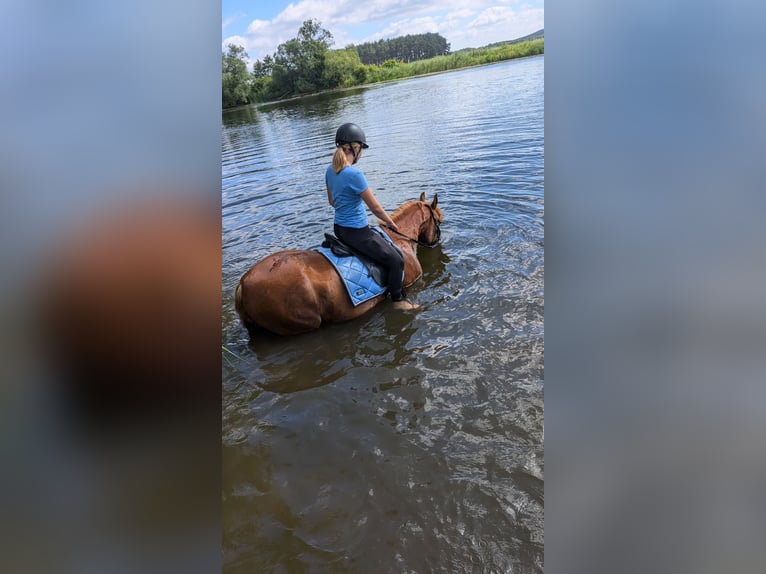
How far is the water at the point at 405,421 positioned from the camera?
9.95 ft

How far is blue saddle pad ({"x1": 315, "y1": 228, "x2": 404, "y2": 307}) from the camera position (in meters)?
5.80

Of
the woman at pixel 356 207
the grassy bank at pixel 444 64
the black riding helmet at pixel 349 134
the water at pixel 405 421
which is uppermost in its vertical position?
the grassy bank at pixel 444 64

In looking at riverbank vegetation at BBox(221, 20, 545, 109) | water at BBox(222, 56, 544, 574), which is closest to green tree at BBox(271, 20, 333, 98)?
riverbank vegetation at BBox(221, 20, 545, 109)

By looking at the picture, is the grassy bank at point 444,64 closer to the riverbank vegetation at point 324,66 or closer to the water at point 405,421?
the riverbank vegetation at point 324,66

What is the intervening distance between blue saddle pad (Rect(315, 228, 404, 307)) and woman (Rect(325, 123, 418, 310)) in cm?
23

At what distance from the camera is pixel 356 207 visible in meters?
5.90

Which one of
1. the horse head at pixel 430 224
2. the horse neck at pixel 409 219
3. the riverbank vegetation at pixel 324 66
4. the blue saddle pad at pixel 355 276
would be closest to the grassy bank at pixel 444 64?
the riverbank vegetation at pixel 324 66

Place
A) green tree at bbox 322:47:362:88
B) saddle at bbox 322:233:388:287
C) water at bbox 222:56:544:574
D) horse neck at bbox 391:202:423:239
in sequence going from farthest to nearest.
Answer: green tree at bbox 322:47:362:88 → horse neck at bbox 391:202:423:239 → saddle at bbox 322:233:388:287 → water at bbox 222:56:544:574

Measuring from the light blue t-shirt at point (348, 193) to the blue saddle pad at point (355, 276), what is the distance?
1.48 feet

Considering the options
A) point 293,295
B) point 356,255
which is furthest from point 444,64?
point 293,295
